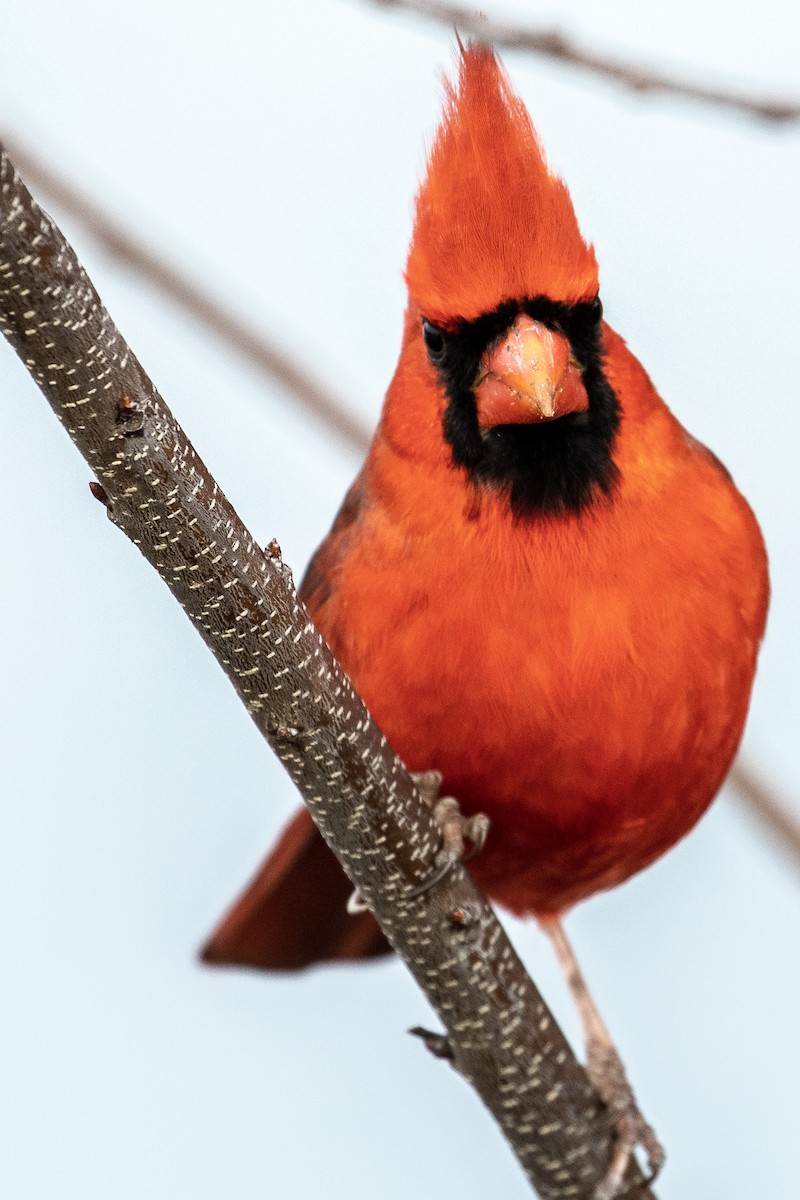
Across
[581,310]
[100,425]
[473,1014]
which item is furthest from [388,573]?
[100,425]

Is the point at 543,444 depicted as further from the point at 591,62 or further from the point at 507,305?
the point at 591,62

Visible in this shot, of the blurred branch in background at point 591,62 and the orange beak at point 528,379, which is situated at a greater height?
the blurred branch in background at point 591,62

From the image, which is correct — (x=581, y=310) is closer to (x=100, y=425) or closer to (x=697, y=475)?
(x=697, y=475)

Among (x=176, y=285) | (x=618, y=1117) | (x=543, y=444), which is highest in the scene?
(x=176, y=285)

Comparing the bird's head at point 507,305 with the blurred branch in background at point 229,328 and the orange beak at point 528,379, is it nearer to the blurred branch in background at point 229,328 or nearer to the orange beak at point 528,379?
the orange beak at point 528,379

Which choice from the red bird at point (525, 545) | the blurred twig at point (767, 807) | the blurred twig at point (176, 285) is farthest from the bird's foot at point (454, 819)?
the blurred twig at point (176, 285)

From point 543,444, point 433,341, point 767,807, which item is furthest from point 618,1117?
point 433,341

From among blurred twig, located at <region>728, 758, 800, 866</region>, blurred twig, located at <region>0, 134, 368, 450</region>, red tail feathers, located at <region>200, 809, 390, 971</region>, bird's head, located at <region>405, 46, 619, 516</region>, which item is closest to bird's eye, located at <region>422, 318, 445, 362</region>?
bird's head, located at <region>405, 46, 619, 516</region>
